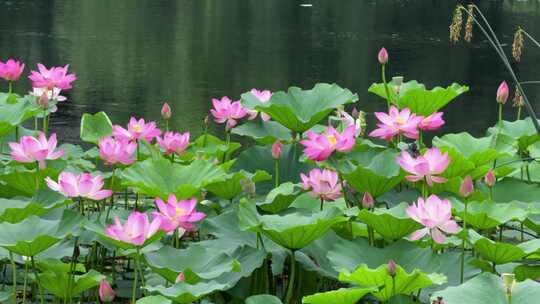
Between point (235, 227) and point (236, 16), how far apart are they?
1646 centimetres

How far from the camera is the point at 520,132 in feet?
9.42

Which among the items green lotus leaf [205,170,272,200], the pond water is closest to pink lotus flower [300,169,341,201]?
green lotus leaf [205,170,272,200]

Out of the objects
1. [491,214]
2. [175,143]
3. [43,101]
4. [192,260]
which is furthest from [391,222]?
[43,101]

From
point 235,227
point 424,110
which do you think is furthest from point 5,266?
point 424,110

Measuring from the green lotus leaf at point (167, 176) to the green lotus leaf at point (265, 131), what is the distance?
42 centimetres

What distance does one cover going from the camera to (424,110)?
2588mm

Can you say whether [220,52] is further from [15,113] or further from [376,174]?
[376,174]

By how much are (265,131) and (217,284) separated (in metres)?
0.99

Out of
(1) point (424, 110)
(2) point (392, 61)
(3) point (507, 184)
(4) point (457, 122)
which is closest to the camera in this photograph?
(3) point (507, 184)

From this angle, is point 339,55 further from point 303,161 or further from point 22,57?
point 303,161

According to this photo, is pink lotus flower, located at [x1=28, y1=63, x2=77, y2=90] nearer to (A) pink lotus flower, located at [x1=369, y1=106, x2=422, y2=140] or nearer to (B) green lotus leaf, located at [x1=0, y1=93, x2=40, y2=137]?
(B) green lotus leaf, located at [x1=0, y1=93, x2=40, y2=137]

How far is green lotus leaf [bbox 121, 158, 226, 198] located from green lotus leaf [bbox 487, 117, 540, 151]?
902 mm

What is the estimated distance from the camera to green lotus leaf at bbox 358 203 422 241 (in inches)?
73.2

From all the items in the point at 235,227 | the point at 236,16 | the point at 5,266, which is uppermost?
the point at 235,227
